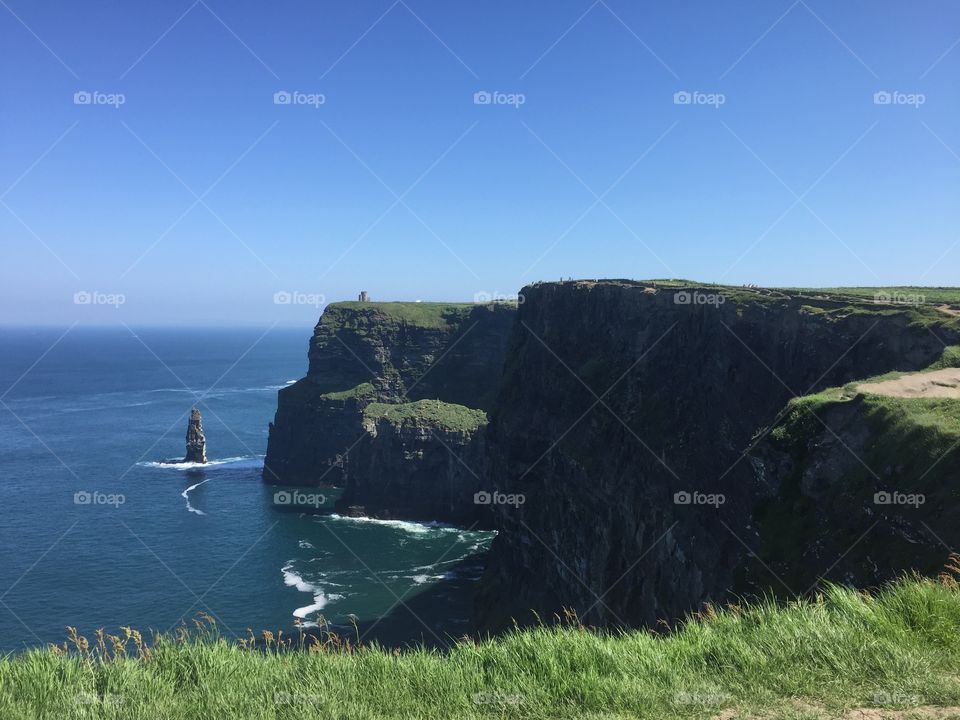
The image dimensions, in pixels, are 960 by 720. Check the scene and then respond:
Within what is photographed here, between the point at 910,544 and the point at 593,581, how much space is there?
3436 cm

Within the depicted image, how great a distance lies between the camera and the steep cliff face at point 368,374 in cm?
11406

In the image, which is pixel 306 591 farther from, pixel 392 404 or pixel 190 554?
pixel 392 404

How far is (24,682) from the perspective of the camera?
838cm

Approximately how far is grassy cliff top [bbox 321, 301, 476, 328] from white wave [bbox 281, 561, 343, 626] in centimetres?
6430

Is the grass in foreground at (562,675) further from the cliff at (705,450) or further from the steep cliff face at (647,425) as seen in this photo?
the steep cliff face at (647,425)

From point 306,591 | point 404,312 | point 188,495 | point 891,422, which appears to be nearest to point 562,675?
point 891,422

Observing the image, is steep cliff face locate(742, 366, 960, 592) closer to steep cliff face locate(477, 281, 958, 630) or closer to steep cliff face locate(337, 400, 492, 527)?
steep cliff face locate(477, 281, 958, 630)

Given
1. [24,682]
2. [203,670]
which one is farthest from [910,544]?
[24,682]

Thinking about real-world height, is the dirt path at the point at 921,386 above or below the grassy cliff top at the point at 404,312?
below

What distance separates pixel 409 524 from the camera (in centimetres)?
9619

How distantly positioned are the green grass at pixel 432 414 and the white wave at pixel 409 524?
15.3 metres

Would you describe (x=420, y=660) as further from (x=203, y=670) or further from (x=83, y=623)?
(x=83, y=623)

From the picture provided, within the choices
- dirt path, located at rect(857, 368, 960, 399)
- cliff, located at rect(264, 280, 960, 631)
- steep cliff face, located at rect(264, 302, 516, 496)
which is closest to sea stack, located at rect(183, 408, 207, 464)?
steep cliff face, located at rect(264, 302, 516, 496)

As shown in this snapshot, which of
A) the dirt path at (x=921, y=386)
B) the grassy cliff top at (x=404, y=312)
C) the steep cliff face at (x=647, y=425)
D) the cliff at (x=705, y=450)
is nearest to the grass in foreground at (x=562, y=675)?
the cliff at (x=705, y=450)
